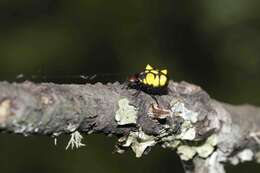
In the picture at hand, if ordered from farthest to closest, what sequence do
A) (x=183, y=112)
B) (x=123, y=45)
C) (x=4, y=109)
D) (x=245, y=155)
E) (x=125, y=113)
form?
(x=123, y=45) → (x=245, y=155) → (x=183, y=112) → (x=125, y=113) → (x=4, y=109)

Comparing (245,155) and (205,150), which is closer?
(205,150)

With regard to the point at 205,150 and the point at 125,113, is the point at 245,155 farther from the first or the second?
the point at 125,113

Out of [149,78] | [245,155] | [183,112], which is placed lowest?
[245,155]

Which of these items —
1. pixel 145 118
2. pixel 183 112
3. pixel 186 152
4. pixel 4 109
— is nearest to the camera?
pixel 4 109

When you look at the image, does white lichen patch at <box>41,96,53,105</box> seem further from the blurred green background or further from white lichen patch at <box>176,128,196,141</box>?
the blurred green background

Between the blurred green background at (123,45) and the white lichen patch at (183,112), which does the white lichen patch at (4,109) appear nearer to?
the white lichen patch at (183,112)

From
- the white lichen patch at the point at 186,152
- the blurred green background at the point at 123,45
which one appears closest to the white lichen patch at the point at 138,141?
the white lichen patch at the point at 186,152

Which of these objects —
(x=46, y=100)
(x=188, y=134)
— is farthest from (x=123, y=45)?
(x=46, y=100)
